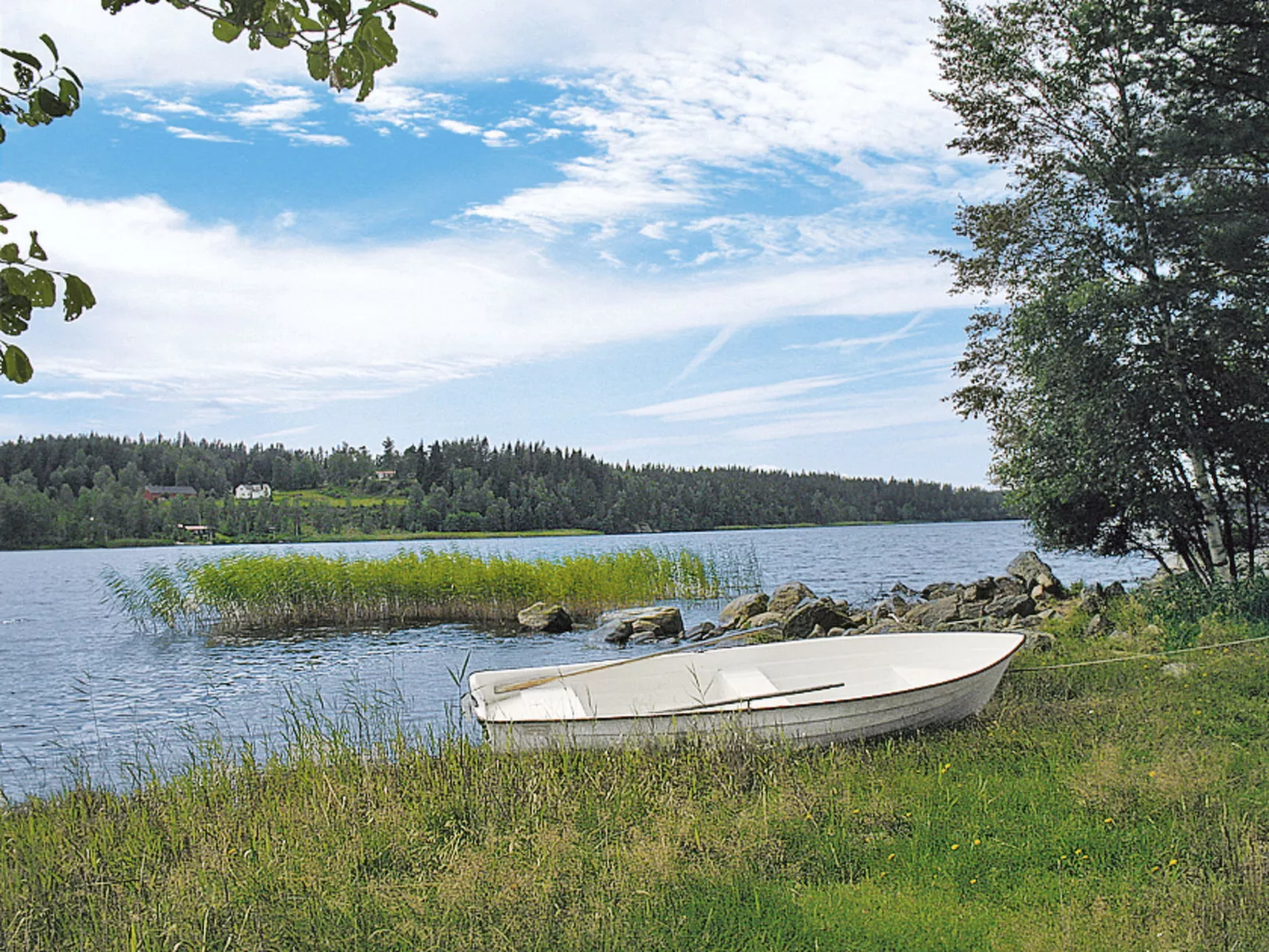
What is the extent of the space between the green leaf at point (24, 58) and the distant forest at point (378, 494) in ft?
240

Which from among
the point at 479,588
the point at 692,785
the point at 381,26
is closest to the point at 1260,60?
the point at 692,785

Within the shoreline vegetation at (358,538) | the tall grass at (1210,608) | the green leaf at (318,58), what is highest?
the green leaf at (318,58)

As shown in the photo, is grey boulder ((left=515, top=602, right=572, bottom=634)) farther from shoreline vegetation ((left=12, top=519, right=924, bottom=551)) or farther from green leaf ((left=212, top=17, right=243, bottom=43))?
shoreline vegetation ((left=12, top=519, right=924, bottom=551))

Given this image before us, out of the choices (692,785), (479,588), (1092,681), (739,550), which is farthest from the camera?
(739,550)

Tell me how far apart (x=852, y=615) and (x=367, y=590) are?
420 inches

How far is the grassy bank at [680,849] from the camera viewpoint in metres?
4.25

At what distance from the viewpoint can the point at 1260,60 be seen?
40.2 ft

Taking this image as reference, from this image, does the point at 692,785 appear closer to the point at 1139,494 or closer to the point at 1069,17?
the point at 1139,494

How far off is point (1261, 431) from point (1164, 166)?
3.67m

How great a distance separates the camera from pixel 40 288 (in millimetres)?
1701

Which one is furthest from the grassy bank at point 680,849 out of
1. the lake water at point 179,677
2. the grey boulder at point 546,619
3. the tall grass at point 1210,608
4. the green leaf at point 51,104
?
the grey boulder at point 546,619

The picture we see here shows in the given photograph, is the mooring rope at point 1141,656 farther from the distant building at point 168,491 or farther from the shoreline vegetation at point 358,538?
the distant building at point 168,491

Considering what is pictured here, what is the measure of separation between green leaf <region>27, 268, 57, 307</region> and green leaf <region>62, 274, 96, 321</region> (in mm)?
24

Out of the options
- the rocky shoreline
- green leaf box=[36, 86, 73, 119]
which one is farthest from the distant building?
green leaf box=[36, 86, 73, 119]
